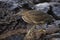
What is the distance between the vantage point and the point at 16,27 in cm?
322

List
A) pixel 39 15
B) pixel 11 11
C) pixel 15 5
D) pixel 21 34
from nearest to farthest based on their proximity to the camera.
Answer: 1. pixel 39 15
2. pixel 21 34
3. pixel 11 11
4. pixel 15 5

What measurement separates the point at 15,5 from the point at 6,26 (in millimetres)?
560

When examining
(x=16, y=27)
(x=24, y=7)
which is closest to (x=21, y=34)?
(x=16, y=27)

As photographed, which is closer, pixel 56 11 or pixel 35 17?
pixel 35 17

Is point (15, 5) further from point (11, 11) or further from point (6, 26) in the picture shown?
point (6, 26)

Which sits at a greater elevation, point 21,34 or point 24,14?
point 24,14

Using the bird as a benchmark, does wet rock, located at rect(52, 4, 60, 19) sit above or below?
below

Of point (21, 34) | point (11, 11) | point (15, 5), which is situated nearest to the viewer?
point (21, 34)

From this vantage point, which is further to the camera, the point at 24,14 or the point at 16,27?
the point at 16,27

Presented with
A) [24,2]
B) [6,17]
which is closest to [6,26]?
A: [6,17]

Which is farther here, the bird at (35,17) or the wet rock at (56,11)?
the wet rock at (56,11)

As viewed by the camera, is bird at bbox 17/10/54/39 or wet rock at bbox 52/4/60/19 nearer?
bird at bbox 17/10/54/39

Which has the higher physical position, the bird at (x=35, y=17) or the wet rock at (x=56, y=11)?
the bird at (x=35, y=17)

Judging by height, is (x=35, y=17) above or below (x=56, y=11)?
above
